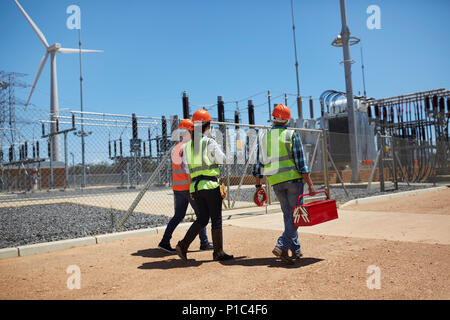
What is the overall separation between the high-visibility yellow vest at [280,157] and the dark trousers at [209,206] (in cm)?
74

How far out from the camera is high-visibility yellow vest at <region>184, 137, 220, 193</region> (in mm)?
4547

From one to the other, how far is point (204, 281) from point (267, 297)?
85 cm

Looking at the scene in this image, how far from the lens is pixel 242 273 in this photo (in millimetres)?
4055

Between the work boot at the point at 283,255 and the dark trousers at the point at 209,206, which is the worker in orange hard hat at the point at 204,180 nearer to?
the dark trousers at the point at 209,206

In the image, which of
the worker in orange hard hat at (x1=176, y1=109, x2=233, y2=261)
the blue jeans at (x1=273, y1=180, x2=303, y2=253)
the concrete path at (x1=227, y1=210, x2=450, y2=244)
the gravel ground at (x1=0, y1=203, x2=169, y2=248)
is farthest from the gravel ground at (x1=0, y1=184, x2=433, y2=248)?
the blue jeans at (x1=273, y1=180, x2=303, y2=253)

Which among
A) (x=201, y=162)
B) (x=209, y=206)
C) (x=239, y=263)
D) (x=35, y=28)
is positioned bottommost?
(x=239, y=263)

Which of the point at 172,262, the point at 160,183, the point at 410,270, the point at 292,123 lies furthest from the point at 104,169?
the point at 410,270

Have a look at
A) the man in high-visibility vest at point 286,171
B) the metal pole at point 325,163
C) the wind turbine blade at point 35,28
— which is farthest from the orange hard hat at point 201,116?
the wind turbine blade at point 35,28

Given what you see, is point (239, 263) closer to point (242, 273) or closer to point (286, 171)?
point (242, 273)

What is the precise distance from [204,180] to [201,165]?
19 cm

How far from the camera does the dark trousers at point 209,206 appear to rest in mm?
4543

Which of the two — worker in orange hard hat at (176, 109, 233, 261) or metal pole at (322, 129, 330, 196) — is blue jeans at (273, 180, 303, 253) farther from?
metal pole at (322, 129, 330, 196)

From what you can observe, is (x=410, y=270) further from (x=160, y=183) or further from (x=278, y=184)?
(x=160, y=183)

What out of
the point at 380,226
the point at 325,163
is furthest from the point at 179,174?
the point at 325,163
